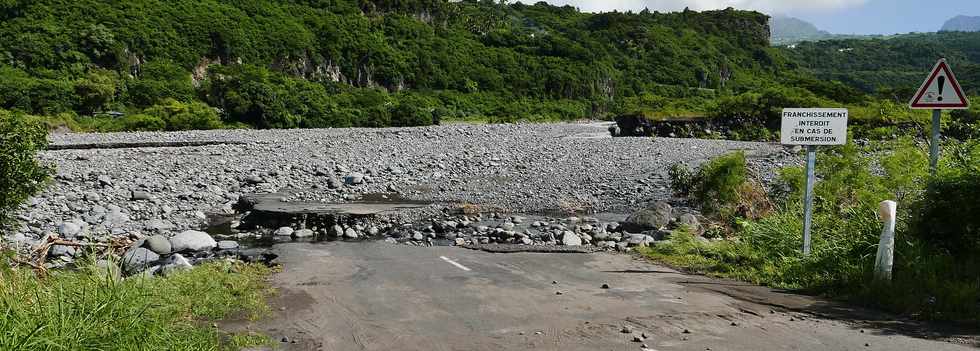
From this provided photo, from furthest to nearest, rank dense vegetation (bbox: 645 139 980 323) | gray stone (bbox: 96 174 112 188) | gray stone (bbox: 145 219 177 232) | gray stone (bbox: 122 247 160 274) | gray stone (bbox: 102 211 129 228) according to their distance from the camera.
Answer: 1. gray stone (bbox: 96 174 112 188)
2. gray stone (bbox: 102 211 129 228)
3. gray stone (bbox: 145 219 177 232)
4. gray stone (bbox: 122 247 160 274)
5. dense vegetation (bbox: 645 139 980 323)

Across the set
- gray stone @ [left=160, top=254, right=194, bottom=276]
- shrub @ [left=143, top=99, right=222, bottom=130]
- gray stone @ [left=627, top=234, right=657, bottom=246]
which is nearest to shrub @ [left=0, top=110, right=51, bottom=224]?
gray stone @ [left=160, top=254, right=194, bottom=276]

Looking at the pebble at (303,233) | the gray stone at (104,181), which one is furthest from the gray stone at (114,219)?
the gray stone at (104,181)

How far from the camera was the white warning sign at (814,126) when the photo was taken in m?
7.78

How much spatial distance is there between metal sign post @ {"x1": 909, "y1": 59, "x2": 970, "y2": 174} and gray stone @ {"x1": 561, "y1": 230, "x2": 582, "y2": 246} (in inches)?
212

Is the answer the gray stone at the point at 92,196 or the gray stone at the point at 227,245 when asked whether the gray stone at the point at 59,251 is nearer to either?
the gray stone at the point at 227,245

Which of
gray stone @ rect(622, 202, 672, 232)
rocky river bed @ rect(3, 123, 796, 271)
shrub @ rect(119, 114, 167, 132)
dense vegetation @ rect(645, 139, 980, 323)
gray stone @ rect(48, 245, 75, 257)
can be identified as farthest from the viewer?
shrub @ rect(119, 114, 167, 132)

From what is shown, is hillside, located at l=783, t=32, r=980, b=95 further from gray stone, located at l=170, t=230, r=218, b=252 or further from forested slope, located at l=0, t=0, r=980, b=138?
gray stone, located at l=170, t=230, r=218, b=252

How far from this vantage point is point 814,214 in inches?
405

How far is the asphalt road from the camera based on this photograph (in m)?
5.68

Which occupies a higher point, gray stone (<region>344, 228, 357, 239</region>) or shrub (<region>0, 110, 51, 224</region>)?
shrub (<region>0, 110, 51, 224</region>)

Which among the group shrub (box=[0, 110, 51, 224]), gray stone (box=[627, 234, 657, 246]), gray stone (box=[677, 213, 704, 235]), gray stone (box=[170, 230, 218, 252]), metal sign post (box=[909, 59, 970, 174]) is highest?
metal sign post (box=[909, 59, 970, 174])

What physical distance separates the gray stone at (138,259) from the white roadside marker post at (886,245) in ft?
27.9

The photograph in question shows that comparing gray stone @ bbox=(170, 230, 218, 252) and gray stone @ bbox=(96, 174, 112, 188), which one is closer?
gray stone @ bbox=(170, 230, 218, 252)

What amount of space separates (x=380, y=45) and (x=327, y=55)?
10.5 meters
